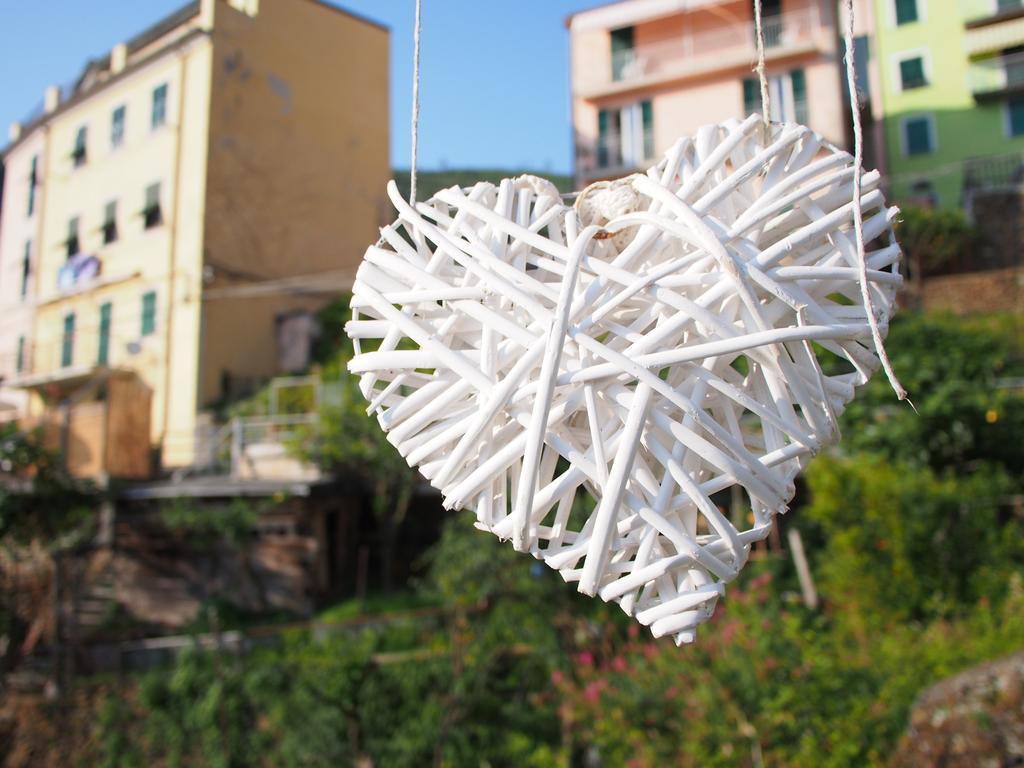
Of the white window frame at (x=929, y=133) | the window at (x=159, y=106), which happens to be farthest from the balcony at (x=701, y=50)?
the window at (x=159, y=106)

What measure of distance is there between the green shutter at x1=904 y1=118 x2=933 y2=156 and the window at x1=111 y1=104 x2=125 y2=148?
12654mm

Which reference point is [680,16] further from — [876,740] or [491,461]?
[491,461]

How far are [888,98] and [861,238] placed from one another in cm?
1561

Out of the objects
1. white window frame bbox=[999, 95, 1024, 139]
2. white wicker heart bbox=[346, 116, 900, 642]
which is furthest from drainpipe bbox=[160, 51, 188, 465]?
white window frame bbox=[999, 95, 1024, 139]

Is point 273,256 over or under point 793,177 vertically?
over

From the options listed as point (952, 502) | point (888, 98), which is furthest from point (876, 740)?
point (888, 98)

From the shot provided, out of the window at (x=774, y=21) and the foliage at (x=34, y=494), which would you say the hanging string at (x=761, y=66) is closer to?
the foliage at (x=34, y=494)

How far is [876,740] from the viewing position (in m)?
3.55

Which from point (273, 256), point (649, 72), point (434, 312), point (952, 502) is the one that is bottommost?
point (952, 502)

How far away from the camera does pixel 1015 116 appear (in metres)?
13.2

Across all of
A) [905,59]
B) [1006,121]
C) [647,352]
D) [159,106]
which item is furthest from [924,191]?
[647,352]

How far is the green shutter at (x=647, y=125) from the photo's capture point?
12008mm

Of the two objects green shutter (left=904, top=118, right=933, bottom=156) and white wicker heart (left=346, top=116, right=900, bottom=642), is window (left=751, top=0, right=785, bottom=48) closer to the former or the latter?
green shutter (left=904, top=118, right=933, bottom=156)

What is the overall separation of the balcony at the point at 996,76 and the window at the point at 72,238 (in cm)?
1452
